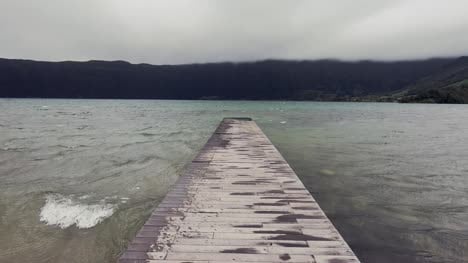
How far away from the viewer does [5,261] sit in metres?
5.36

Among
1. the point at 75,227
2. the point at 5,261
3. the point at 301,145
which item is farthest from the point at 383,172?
the point at 5,261

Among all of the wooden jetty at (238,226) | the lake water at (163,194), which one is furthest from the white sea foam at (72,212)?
the wooden jetty at (238,226)

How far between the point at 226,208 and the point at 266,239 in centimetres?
139

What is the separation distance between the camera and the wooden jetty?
3.61 m

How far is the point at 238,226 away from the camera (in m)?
4.48

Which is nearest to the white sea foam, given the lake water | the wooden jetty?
the lake water

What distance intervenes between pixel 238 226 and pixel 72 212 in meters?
5.90

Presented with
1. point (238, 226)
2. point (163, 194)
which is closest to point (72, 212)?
point (163, 194)

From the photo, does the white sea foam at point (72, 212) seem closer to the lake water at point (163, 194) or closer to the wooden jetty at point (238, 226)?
the lake water at point (163, 194)

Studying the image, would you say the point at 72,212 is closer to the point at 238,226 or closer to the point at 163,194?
the point at 163,194

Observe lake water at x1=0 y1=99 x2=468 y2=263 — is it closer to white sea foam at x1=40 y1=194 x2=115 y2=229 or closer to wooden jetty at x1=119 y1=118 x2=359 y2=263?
white sea foam at x1=40 y1=194 x2=115 y2=229

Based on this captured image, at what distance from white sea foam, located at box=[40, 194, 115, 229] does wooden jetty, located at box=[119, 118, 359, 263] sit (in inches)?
107

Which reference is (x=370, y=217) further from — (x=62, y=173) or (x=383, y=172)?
(x=62, y=173)

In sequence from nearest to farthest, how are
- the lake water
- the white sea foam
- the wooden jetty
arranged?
1. the wooden jetty
2. the lake water
3. the white sea foam
